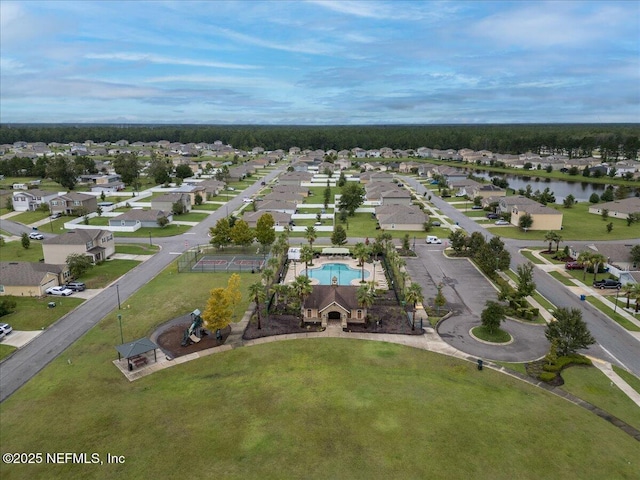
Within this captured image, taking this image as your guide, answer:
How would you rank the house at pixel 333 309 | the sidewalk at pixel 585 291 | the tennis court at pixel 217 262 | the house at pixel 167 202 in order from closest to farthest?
the house at pixel 333 309 → the sidewalk at pixel 585 291 → the tennis court at pixel 217 262 → the house at pixel 167 202

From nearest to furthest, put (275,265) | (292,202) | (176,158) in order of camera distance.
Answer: (275,265), (292,202), (176,158)

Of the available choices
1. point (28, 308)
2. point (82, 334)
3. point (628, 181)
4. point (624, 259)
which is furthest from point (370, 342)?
point (628, 181)

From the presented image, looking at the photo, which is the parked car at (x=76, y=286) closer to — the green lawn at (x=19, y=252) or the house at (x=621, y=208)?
the green lawn at (x=19, y=252)

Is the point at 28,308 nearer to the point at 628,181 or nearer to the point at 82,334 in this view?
the point at 82,334

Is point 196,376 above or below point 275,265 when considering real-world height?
below

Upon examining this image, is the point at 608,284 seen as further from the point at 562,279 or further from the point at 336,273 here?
the point at 336,273

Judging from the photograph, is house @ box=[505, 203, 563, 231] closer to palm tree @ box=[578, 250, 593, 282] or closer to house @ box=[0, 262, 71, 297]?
palm tree @ box=[578, 250, 593, 282]

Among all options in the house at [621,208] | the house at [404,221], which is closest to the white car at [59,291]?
the house at [404,221]

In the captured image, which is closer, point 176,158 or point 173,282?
point 173,282
